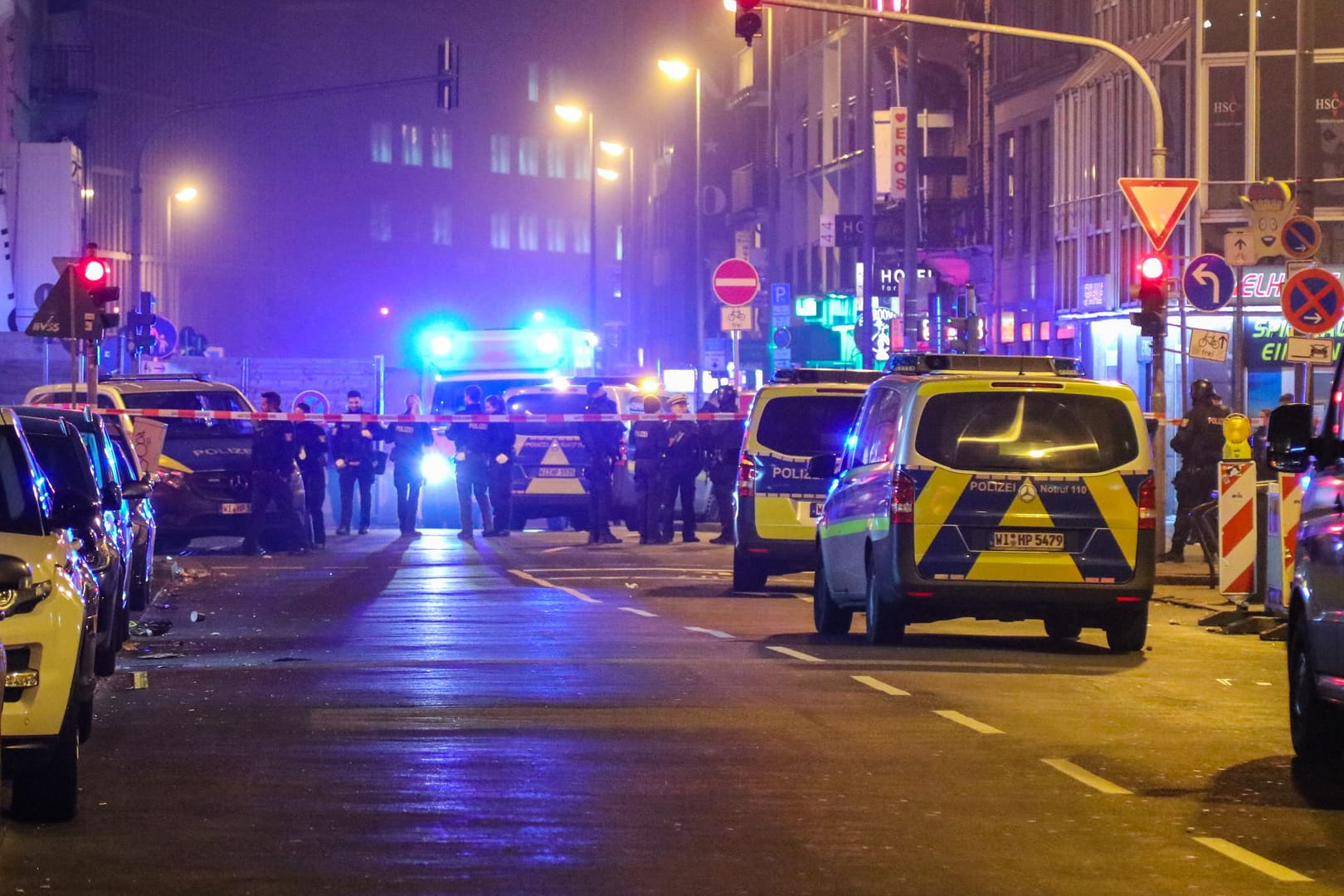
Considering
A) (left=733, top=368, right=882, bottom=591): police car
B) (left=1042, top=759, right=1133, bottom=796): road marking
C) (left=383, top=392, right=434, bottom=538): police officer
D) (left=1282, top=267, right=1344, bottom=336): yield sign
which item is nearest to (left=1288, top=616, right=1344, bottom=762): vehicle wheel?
(left=1042, top=759, right=1133, bottom=796): road marking

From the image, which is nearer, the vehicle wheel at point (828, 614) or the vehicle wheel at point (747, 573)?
the vehicle wheel at point (828, 614)

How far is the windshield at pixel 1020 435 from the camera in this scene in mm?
15859

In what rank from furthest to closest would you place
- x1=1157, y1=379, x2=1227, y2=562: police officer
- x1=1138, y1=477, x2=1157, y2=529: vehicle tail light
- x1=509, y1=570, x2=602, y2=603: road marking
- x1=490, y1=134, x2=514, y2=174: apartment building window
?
x1=490, y1=134, x2=514, y2=174: apartment building window < x1=1157, y1=379, x2=1227, y2=562: police officer < x1=509, y1=570, x2=602, y2=603: road marking < x1=1138, y1=477, x2=1157, y2=529: vehicle tail light

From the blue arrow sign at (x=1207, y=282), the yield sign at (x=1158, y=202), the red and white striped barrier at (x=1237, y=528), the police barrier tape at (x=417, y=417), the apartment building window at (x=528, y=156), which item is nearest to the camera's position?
the red and white striped barrier at (x=1237, y=528)

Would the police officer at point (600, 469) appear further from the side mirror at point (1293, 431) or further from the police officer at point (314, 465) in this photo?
the side mirror at point (1293, 431)

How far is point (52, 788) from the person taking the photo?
8.91 m

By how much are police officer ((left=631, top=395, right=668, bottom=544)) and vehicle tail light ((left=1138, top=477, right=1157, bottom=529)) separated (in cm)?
1622

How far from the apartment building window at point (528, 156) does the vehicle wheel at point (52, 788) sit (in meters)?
111

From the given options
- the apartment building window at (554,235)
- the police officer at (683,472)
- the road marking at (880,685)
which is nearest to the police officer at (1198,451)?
the police officer at (683,472)

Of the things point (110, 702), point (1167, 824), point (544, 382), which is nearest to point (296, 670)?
point (110, 702)

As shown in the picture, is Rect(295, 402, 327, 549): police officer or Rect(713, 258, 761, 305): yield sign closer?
Rect(295, 402, 327, 549): police officer

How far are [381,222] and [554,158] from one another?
17056 millimetres

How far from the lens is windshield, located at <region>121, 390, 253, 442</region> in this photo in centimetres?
2963

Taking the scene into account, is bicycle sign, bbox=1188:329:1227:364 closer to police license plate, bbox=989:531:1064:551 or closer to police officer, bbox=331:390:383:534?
police license plate, bbox=989:531:1064:551
